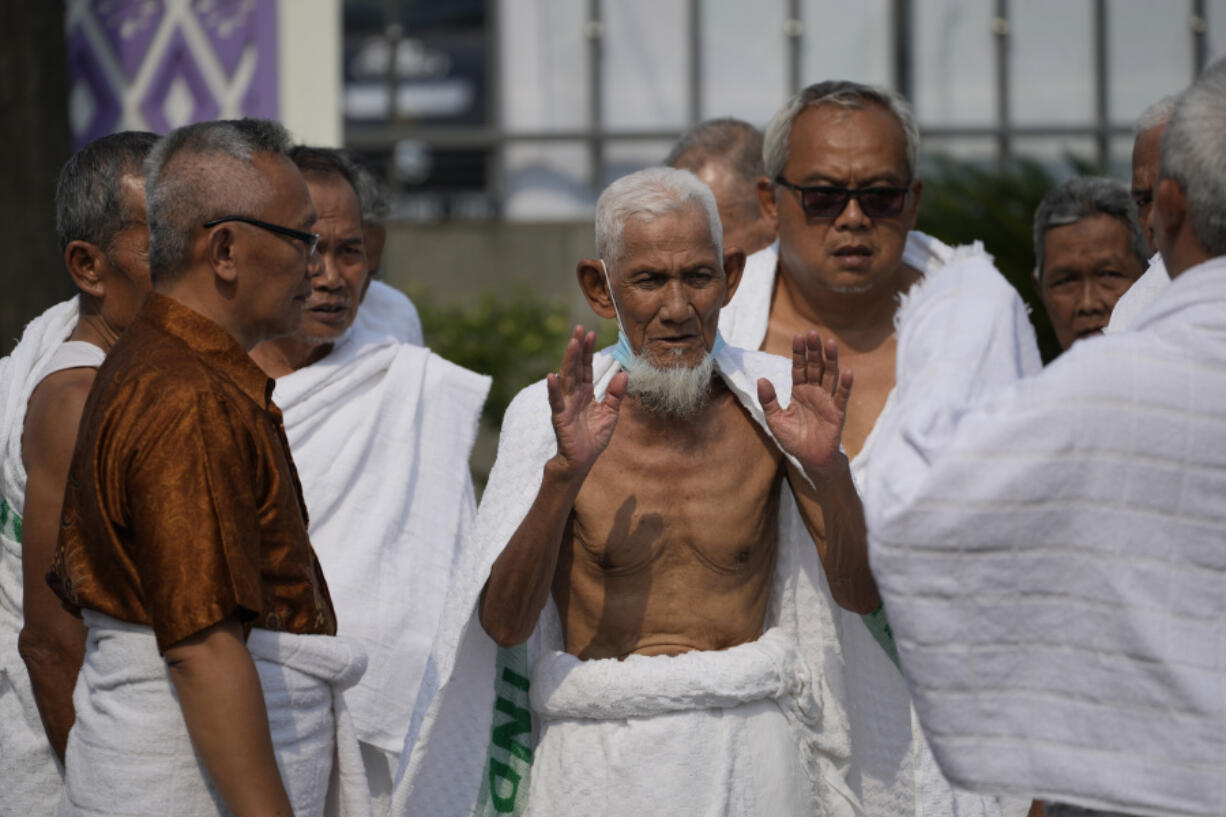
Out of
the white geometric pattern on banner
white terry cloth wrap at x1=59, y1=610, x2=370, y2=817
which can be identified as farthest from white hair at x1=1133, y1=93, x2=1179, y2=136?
the white geometric pattern on banner

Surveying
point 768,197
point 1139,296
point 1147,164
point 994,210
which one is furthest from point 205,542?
point 994,210

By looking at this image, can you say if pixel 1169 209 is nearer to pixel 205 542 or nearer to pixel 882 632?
pixel 882 632

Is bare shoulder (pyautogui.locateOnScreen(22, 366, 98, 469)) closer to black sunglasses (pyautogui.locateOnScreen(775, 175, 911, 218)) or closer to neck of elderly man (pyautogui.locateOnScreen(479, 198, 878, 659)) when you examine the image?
neck of elderly man (pyautogui.locateOnScreen(479, 198, 878, 659))

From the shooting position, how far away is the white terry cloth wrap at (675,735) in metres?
3.61

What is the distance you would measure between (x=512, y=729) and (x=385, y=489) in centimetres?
140

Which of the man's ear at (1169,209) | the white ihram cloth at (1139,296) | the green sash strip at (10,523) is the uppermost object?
the man's ear at (1169,209)

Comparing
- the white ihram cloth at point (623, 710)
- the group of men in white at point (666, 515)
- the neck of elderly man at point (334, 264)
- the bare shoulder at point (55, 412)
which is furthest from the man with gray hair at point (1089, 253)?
the bare shoulder at point (55, 412)

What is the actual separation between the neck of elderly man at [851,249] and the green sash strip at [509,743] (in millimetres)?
1153

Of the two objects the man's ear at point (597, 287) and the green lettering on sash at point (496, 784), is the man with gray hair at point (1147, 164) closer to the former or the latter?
the man's ear at point (597, 287)

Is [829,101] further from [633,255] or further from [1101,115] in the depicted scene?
[1101,115]

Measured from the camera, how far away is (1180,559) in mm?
2439

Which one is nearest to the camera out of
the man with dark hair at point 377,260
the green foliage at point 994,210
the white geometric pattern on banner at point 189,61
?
the man with dark hair at point 377,260

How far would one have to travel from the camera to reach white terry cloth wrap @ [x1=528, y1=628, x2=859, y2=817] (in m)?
3.61

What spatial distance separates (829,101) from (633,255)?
4.06 feet
